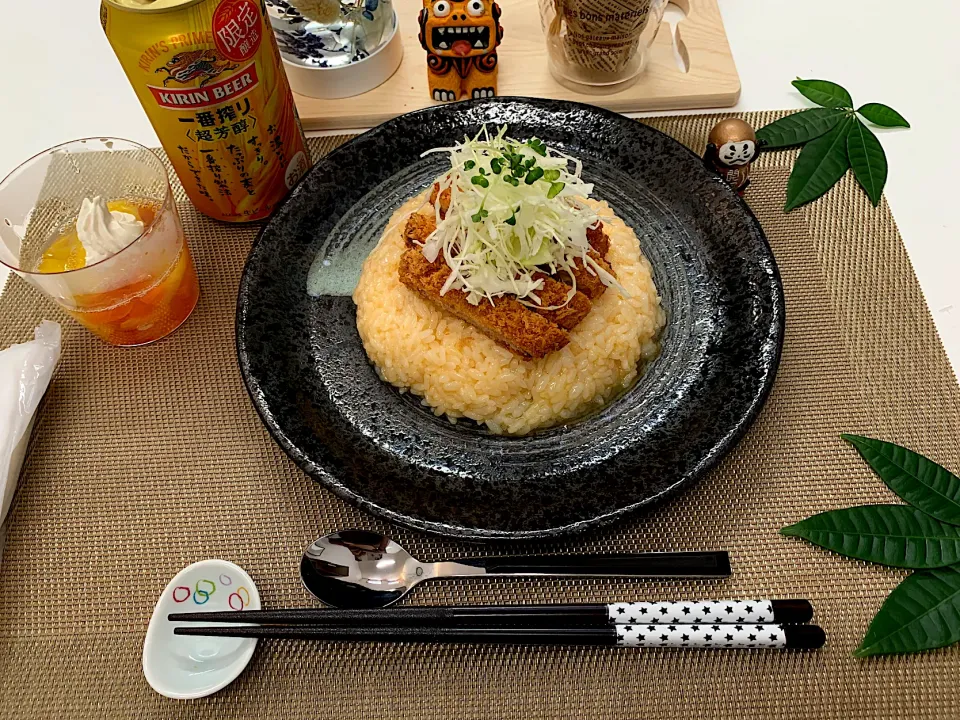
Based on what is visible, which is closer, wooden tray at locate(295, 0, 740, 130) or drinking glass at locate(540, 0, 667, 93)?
drinking glass at locate(540, 0, 667, 93)

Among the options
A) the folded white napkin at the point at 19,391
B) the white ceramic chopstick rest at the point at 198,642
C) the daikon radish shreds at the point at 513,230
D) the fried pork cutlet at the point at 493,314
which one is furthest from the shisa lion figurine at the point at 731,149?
the folded white napkin at the point at 19,391

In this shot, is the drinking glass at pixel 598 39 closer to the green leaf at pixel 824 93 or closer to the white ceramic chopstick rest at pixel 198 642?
the green leaf at pixel 824 93

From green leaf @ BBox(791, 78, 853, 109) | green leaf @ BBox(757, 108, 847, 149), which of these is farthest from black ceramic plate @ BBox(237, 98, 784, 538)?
green leaf @ BBox(791, 78, 853, 109)

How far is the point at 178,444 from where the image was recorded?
1.86m

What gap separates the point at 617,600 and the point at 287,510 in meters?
0.82

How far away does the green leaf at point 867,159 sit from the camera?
2229 millimetres

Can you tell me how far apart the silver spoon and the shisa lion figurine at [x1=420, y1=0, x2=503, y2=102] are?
1600 millimetres

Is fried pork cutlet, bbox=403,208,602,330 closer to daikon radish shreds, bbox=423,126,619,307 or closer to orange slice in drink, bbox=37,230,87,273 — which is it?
daikon radish shreds, bbox=423,126,619,307

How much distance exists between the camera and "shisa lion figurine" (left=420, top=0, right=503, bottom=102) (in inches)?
87.6

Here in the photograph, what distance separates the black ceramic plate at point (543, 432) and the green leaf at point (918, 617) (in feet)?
1.61

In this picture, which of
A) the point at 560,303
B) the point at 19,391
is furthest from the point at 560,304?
the point at 19,391

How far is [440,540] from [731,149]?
54.0 inches

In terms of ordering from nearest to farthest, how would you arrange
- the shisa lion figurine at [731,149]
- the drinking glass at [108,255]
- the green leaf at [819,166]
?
the drinking glass at [108,255] < the shisa lion figurine at [731,149] < the green leaf at [819,166]

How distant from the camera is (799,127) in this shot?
7.66 ft
